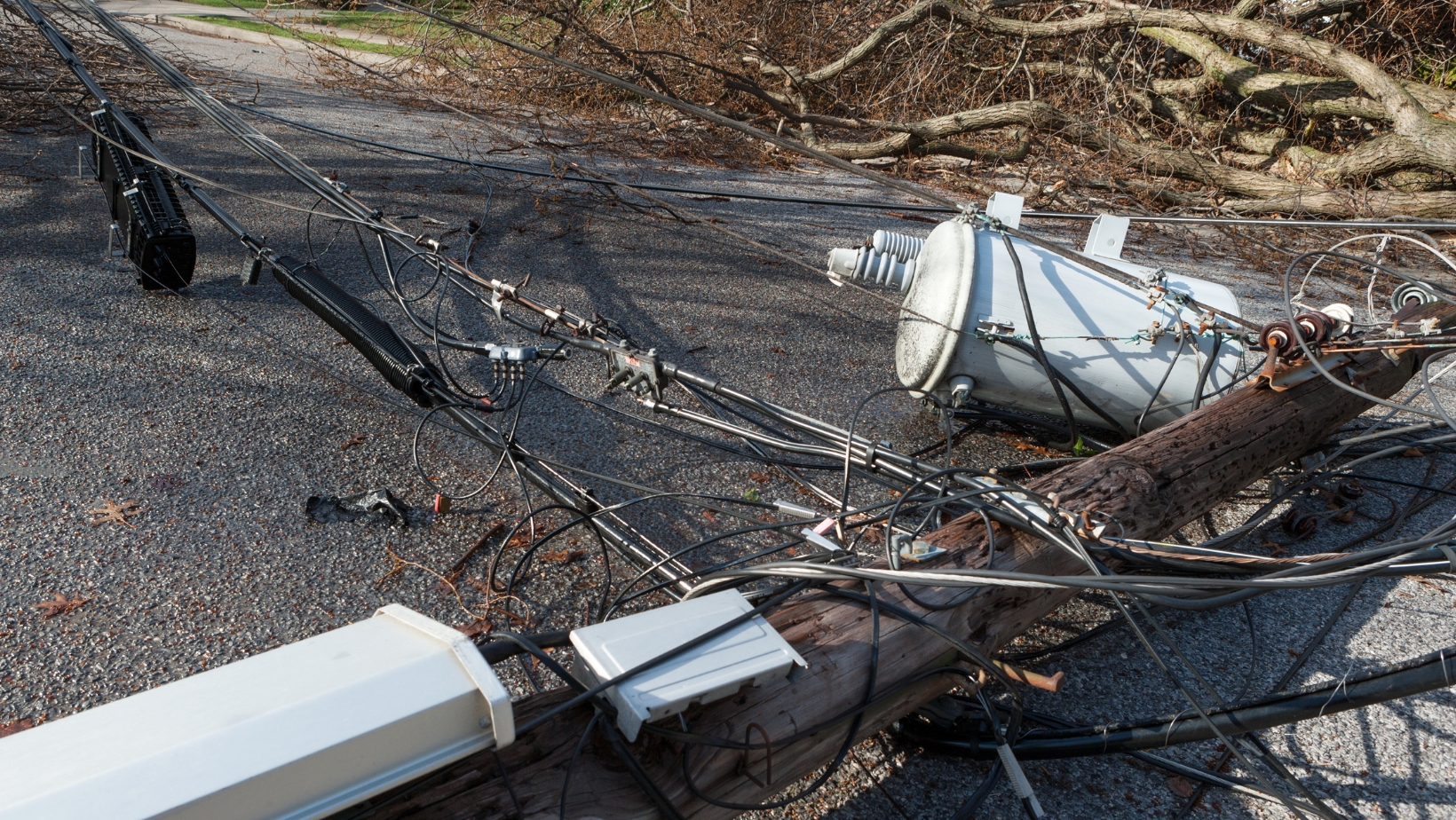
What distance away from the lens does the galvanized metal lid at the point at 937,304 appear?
11.6 feet

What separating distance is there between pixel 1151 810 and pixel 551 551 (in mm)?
1829

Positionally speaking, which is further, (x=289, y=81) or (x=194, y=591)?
(x=289, y=81)

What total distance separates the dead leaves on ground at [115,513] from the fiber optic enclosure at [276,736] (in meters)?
1.96

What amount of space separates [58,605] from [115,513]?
46 centimetres

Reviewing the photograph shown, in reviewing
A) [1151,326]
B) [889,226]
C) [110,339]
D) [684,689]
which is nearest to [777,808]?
[684,689]

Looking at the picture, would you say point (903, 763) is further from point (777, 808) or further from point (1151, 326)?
point (1151, 326)

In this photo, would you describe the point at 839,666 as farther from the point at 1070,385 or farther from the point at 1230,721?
the point at 1070,385

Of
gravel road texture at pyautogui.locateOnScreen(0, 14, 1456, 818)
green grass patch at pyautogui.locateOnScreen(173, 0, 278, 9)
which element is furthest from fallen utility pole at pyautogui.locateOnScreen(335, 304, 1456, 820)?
green grass patch at pyautogui.locateOnScreen(173, 0, 278, 9)

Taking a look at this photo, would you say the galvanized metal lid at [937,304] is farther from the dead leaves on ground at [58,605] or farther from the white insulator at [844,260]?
the dead leaves on ground at [58,605]

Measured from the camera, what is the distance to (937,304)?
360 cm

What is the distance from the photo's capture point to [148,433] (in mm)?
3197

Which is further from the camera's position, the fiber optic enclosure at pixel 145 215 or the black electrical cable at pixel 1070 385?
the fiber optic enclosure at pixel 145 215

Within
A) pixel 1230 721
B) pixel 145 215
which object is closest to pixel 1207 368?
pixel 1230 721

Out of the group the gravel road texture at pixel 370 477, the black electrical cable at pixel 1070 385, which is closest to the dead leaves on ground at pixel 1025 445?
the gravel road texture at pixel 370 477
